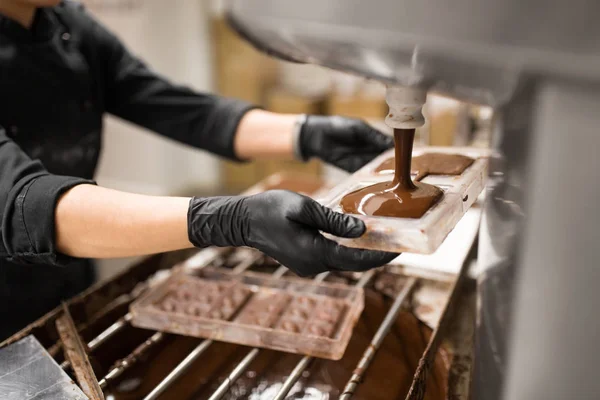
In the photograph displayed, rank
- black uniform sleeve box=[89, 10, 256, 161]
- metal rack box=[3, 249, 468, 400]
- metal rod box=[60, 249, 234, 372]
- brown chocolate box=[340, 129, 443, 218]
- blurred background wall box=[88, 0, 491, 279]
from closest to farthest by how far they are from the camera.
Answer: brown chocolate box=[340, 129, 443, 218]
metal rack box=[3, 249, 468, 400]
metal rod box=[60, 249, 234, 372]
black uniform sleeve box=[89, 10, 256, 161]
blurred background wall box=[88, 0, 491, 279]

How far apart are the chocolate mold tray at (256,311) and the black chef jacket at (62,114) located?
272 millimetres

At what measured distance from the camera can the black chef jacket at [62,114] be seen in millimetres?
970

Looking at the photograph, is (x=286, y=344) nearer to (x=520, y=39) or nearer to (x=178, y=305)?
(x=178, y=305)

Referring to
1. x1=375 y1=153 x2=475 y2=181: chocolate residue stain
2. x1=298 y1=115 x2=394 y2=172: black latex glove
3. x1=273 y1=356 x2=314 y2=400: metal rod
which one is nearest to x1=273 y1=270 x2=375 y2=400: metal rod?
x1=273 y1=356 x2=314 y2=400: metal rod

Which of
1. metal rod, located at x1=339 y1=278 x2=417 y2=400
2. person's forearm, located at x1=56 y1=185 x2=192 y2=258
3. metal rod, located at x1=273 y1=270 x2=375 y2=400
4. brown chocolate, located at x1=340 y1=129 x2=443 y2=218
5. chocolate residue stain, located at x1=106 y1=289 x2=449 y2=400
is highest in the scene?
brown chocolate, located at x1=340 y1=129 x2=443 y2=218

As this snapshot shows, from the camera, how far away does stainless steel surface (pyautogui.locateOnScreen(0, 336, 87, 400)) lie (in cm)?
82

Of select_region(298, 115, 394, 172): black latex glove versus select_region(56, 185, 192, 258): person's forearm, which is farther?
select_region(298, 115, 394, 172): black latex glove

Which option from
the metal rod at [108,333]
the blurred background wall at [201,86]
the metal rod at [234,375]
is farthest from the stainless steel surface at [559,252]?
the blurred background wall at [201,86]

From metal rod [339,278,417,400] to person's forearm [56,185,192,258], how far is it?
379 millimetres

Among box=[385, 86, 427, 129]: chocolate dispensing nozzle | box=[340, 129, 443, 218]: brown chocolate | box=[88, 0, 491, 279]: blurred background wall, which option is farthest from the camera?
box=[88, 0, 491, 279]: blurred background wall

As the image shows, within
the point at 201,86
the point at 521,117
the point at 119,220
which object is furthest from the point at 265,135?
the point at 201,86

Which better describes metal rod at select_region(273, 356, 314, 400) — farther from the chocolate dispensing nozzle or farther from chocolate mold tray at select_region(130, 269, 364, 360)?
the chocolate dispensing nozzle

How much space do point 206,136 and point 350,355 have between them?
0.79 m

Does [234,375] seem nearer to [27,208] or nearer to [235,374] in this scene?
[235,374]
